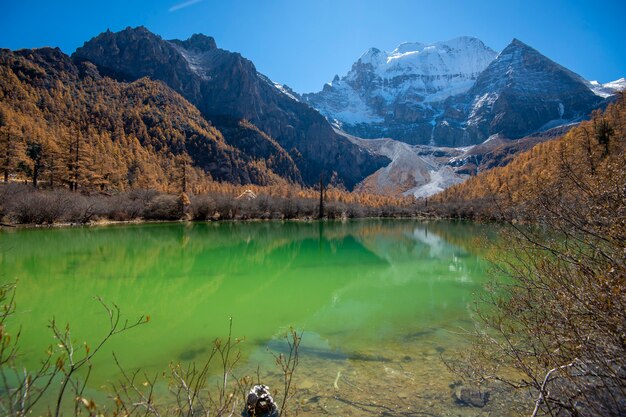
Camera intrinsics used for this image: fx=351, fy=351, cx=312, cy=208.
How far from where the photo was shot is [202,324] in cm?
1126

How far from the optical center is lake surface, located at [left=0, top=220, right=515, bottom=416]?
7477 millimetres

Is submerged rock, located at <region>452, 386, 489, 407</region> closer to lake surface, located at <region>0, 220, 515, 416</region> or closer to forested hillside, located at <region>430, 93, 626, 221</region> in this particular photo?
lake surface, located at <region>0, 220, 515, 416</region>

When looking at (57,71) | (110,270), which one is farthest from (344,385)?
(57,71)

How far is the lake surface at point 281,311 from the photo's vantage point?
294 inches

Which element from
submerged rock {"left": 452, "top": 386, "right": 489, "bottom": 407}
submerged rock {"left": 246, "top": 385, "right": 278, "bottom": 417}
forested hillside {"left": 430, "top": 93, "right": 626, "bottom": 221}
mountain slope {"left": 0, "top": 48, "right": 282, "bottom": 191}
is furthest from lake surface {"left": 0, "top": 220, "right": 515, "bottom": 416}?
mountain slope {"left": 0, "top": 48, "right": 282, "bottom": 191}

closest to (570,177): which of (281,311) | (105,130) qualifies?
(281,311)

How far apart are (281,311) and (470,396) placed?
7557 mm

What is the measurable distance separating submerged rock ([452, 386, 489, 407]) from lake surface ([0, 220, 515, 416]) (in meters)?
0.14

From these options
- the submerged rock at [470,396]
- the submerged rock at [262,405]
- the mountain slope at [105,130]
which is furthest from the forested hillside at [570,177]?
the mountain slope at [105,130]

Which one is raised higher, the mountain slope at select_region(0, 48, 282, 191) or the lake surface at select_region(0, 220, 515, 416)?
the mountain slope at select_region(0, 48, 282, 191)

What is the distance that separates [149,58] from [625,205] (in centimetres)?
22202

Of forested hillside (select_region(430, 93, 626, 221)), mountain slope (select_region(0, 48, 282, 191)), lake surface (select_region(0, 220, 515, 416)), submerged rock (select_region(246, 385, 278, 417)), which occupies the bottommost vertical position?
lake surface (select_region(0, 220, 515, 416))

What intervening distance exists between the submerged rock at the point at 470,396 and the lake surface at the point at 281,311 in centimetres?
14

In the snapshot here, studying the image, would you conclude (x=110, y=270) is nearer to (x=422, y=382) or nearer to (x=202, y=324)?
(x=202, y=324)
